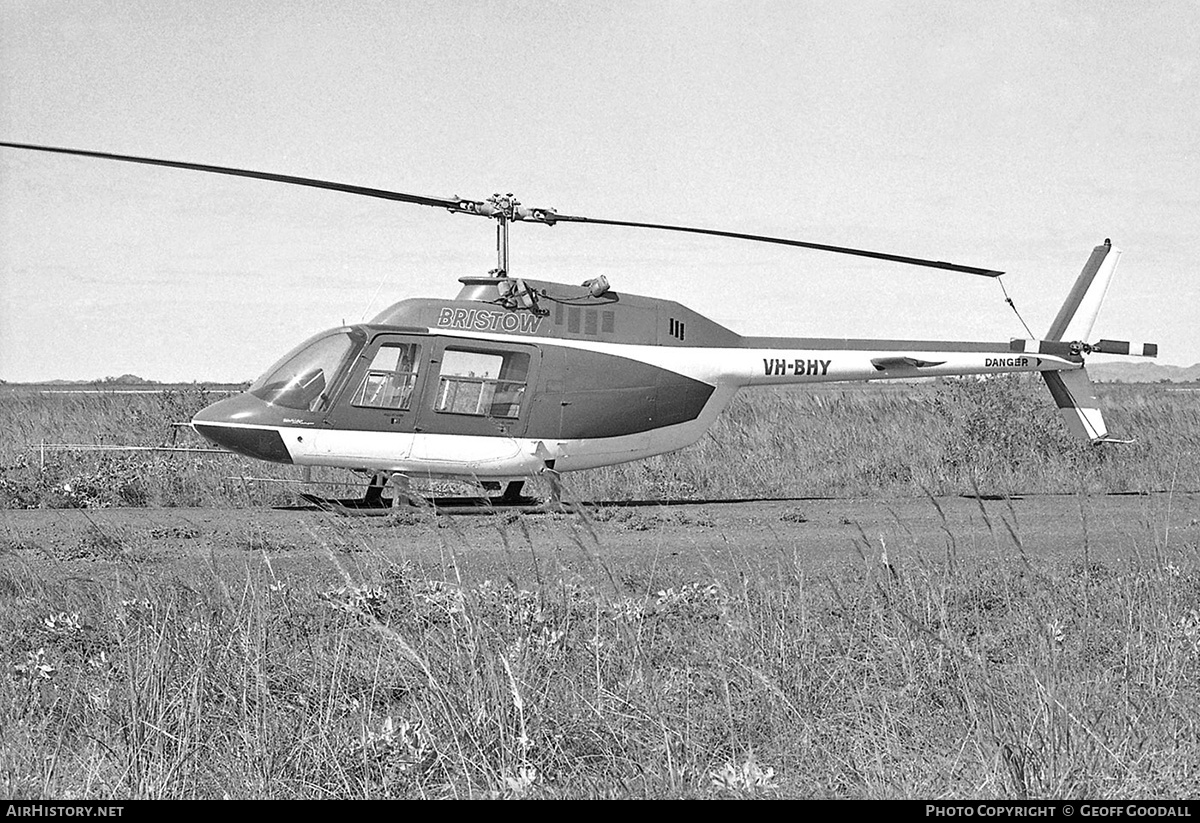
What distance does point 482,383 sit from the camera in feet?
43.1

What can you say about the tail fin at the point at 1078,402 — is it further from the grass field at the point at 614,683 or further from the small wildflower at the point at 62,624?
the small wildflower at the point at 62,624

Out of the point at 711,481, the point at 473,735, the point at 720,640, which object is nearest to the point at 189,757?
the point at 473,735

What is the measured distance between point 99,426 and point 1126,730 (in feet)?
62.5

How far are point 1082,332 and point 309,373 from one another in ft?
31.9

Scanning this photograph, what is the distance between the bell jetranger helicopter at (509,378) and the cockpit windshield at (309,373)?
2cm

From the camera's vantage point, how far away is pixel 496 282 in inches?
526

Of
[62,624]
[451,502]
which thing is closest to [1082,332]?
[451,502]

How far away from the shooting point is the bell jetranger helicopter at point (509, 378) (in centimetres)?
1288

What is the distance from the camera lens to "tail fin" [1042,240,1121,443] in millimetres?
15289

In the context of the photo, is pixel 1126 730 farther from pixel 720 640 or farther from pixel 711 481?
pixel 711 481

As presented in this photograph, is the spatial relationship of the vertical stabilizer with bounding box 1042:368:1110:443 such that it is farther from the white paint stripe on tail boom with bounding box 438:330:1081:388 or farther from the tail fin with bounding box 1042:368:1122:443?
the white paint stripe on tail boom with bounding box 438:330:1081:388

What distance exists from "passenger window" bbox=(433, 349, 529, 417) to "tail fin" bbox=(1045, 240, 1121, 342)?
281 inches

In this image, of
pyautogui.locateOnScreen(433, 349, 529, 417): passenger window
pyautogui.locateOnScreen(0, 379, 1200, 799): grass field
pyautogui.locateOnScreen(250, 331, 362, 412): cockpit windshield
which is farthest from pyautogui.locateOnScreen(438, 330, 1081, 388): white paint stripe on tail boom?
pyautogui.locateOnScreen(0, 379, 1200, 799): grass field

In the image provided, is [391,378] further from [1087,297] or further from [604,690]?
[1087,297]
